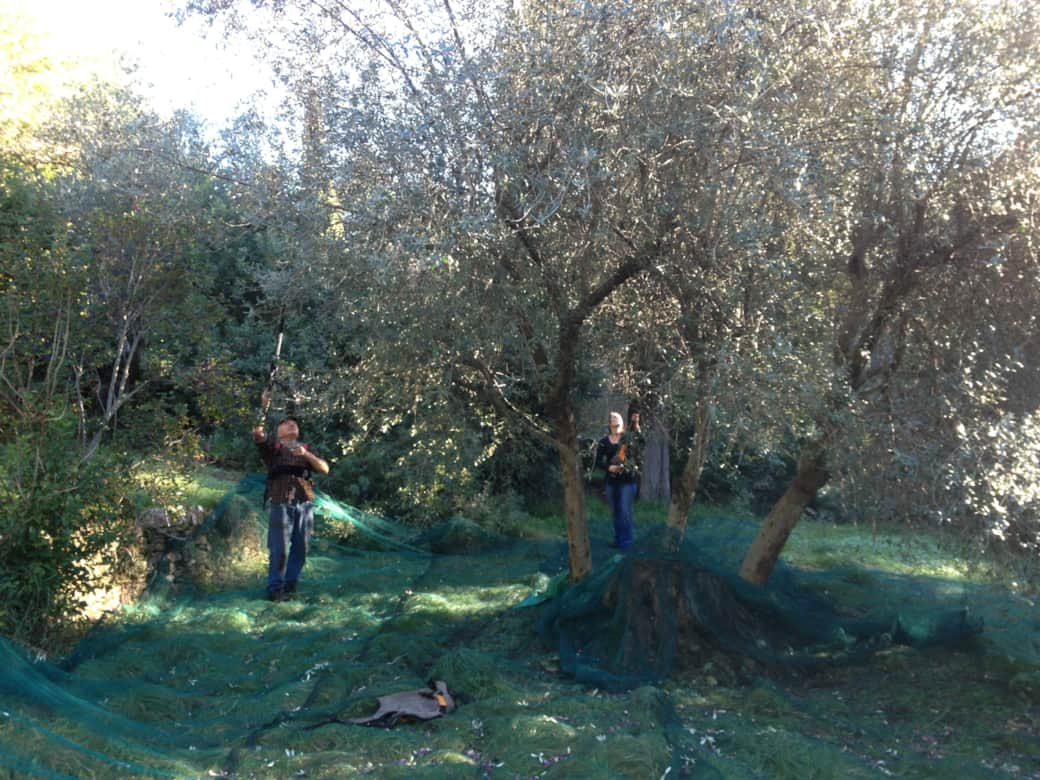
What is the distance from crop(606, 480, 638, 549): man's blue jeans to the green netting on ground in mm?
586

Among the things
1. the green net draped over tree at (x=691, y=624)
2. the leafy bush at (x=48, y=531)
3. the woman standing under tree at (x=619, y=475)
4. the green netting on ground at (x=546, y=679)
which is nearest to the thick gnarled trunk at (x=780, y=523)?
the green netting on ground at (x=546, y=679)

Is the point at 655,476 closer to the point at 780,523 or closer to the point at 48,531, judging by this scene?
the point at 780,523

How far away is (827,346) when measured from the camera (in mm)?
6180

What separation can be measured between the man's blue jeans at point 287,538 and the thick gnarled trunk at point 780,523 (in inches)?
147

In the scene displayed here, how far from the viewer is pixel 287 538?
8336 mm

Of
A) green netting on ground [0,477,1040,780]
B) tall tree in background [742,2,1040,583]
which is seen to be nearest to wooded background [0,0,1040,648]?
tall tree in background [742,2,1040,583]

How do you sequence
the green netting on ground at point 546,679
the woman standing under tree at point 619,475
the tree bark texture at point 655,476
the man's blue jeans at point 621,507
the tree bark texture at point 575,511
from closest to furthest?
1. the green netting on ground at point 546,679
2. the tree bark texture at point 575,511
3. the woman standing under tree at point 619,475
4. the man's blue jeans at point 621,507
5. the tree bark texture at point 655,476

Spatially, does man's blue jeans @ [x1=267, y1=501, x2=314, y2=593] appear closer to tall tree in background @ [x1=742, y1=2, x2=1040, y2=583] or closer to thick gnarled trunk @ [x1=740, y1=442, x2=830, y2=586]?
thick gnarled trunk @ [x1=740, y1=442, x2=830, y2=586]

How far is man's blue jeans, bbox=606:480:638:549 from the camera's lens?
941cm

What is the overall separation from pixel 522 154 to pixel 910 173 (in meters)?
2.43

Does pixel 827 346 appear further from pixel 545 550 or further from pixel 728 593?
pixel 545 550

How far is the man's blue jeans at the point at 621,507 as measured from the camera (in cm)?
941

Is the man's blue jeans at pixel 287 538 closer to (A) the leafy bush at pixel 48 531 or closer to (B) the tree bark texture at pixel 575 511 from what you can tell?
(A) the leafy bush at pixel 48 531

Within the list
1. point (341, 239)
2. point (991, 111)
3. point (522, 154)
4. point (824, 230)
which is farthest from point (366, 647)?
point (991, 111)
